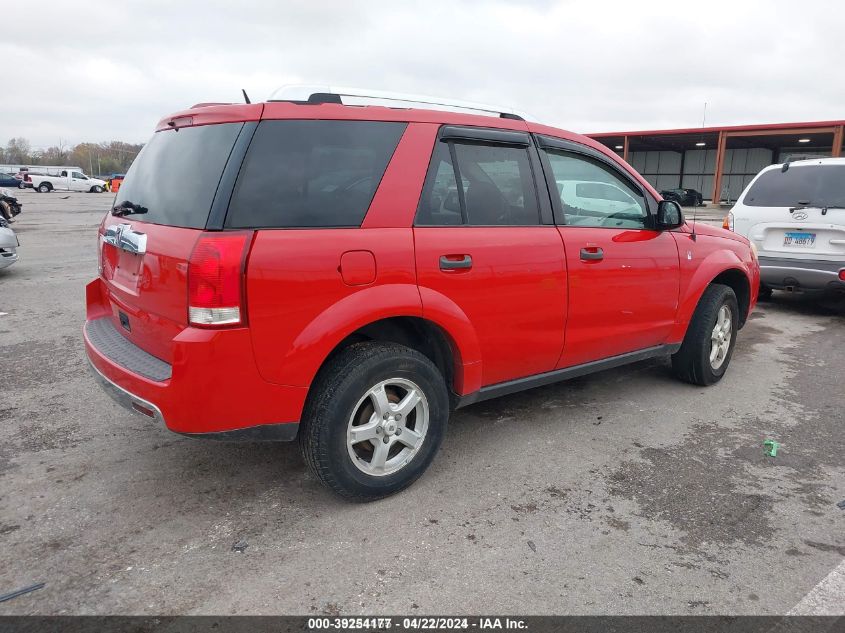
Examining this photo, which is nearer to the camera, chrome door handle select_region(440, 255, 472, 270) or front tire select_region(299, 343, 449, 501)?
front tire select_region(299, 343, 449, 501)

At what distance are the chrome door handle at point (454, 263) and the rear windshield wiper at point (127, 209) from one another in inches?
57.7

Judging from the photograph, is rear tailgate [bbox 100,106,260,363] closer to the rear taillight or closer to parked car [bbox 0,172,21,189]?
the rear taillight

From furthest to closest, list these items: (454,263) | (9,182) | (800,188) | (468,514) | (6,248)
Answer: (9,182), (6,248), (800,188), (454,263), (468,514)

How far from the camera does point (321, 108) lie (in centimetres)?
282

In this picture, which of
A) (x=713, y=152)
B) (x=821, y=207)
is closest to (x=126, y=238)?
(x=821, y=207)

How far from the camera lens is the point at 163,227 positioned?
109 inches

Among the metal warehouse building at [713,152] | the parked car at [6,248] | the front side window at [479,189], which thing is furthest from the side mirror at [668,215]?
the metal warehouse building at [713,152]

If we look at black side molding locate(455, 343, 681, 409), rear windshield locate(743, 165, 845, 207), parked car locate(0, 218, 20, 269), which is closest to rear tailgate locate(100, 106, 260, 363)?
black side molding locate(455, 343, 681, 409)

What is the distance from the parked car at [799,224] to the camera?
6.69 meters

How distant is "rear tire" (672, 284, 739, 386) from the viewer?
4.59 metres

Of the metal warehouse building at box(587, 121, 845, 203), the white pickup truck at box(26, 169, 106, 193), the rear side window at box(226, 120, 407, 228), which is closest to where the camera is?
the rear side window at box(226, 120, 407, 228)

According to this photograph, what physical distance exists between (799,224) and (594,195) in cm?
432

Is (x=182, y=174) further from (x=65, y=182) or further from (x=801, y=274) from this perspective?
(x=65, y=182)

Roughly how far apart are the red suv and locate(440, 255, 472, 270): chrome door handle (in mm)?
13
